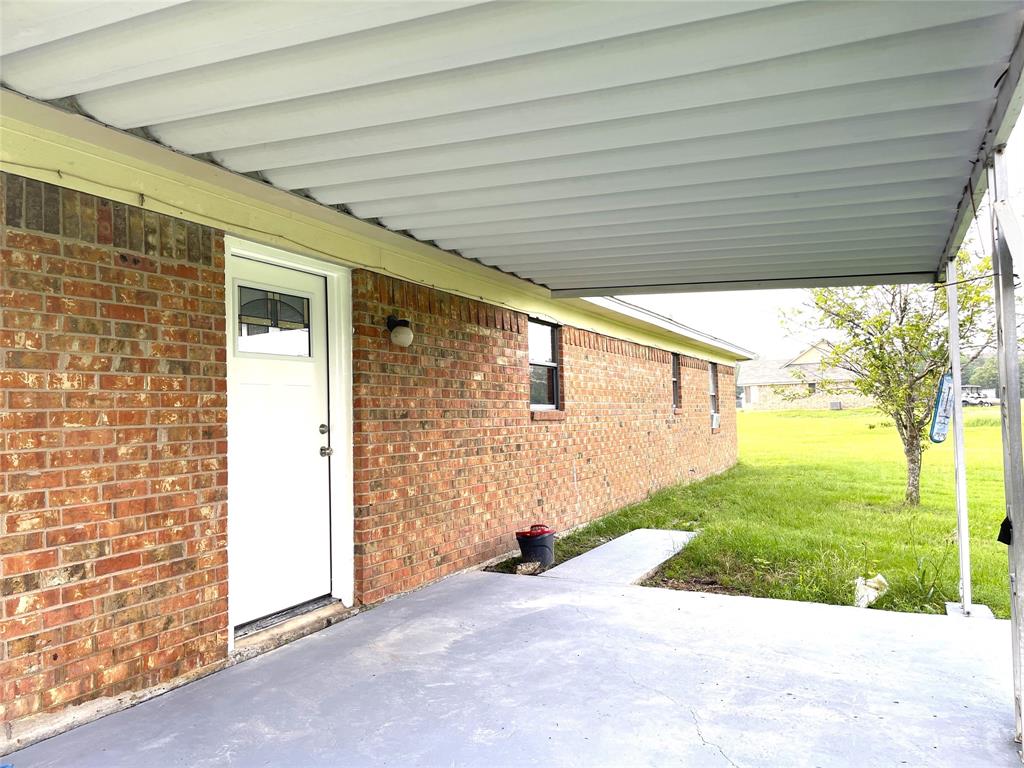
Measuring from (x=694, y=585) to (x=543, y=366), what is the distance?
324cm

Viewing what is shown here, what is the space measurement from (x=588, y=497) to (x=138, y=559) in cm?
617

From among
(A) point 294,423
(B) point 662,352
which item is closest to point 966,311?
(B) point 662,352

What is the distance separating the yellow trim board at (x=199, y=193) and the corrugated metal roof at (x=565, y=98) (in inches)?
4.7

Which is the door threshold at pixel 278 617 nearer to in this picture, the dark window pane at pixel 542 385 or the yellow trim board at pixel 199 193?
the yellow trim board at pixel 199 193

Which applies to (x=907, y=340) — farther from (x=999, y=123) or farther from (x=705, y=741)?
(x=705, y=741)

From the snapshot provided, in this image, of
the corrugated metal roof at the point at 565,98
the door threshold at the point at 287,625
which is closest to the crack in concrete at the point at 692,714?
the door threshold at the point at 287,625

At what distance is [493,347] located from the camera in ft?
22.2

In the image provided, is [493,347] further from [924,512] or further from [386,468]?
[924,512]

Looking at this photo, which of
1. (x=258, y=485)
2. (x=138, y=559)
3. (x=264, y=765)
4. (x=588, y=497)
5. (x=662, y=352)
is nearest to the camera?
(x=264, y=765)

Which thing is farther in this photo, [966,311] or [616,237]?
[966,311]

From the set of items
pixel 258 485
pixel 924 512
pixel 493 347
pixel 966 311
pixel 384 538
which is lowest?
pixel 924 512

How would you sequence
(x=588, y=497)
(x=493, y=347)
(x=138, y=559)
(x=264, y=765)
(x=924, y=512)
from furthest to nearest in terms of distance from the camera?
(x=924, y=512), (x=588, y=497), (x=493, y=347), (x=138, y=559), (x=264, y=765)

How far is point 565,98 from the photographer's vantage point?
285cm

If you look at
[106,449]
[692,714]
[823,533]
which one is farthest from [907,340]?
[106,449]
